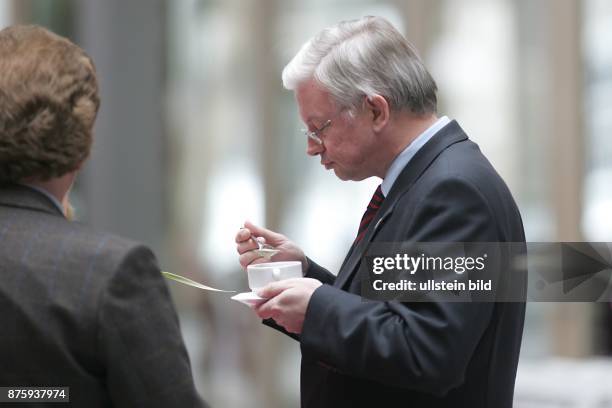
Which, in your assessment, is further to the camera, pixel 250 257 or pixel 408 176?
pixel 250 257

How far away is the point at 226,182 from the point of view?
25.3 feet

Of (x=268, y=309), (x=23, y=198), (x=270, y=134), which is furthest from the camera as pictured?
(x=270, y=134)

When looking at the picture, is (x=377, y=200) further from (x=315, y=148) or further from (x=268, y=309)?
(x=268, y=309)

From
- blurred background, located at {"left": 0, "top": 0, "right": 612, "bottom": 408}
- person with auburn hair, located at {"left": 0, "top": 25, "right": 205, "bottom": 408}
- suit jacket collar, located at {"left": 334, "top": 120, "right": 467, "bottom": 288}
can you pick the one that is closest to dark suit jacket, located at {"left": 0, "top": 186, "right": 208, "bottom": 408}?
person with auburn hair, located at {"left": 0, "top": 25, "right": 205, "bottom": 408}

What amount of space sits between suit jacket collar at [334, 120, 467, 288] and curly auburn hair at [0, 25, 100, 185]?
70 centimetres

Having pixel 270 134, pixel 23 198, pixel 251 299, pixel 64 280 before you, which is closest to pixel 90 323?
pixel 64 280

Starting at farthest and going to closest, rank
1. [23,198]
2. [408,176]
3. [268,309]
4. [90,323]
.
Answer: [408,176] → [268,309] → [23,198] → [90,323]

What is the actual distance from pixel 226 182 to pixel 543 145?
278cm

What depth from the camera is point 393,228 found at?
2061mm

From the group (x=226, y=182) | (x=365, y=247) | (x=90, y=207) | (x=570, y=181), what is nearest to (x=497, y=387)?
(x=365, y=247)

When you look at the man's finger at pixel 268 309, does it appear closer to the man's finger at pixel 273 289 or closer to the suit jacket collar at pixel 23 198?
the man's finger at pixel 273 289

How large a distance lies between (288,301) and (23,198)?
60 centimetres

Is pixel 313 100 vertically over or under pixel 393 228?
over

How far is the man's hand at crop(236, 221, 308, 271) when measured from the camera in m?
2.41
